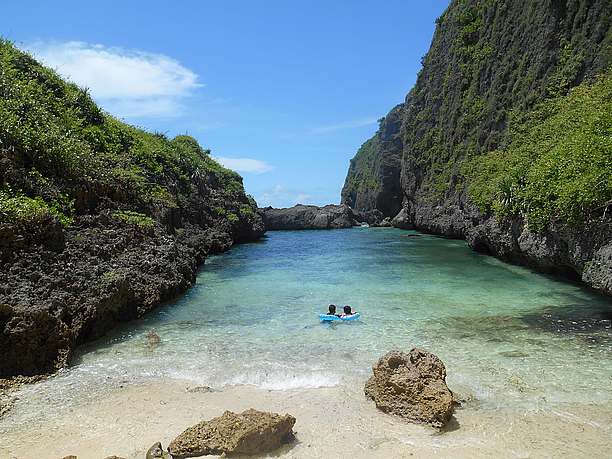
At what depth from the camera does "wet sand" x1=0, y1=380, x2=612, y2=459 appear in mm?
5984

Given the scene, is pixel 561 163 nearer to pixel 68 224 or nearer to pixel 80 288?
pixel 80 288

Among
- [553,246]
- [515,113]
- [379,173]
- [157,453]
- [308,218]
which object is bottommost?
[157,453]

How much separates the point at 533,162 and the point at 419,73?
3339cm

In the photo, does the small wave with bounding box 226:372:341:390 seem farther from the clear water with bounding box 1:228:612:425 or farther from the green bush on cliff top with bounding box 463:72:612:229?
the green bush on cliff top with bounding box 463:72:612:229

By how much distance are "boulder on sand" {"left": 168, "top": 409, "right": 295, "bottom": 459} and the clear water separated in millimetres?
1970

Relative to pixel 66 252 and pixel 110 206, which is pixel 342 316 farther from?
pixel 110 206

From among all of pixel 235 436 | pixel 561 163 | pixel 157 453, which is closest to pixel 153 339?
pixel 157 453

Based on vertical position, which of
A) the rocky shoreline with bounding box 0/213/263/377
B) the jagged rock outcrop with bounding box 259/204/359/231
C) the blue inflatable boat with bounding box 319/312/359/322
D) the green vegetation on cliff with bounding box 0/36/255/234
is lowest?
the blue inflatable boat with bounding box 319/312/359/322

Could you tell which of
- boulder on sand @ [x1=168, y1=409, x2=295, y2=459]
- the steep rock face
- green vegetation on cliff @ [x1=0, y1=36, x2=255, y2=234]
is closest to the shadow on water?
boulder on sand @ [x1=168, y1=409, x2=295, y2=459]

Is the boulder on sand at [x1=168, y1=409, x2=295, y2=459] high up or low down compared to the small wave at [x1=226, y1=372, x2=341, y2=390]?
up

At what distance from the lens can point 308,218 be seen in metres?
61.8

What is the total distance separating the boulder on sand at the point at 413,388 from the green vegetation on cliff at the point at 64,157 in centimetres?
799

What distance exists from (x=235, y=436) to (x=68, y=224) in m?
8.19

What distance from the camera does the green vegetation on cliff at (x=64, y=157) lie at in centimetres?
1113
